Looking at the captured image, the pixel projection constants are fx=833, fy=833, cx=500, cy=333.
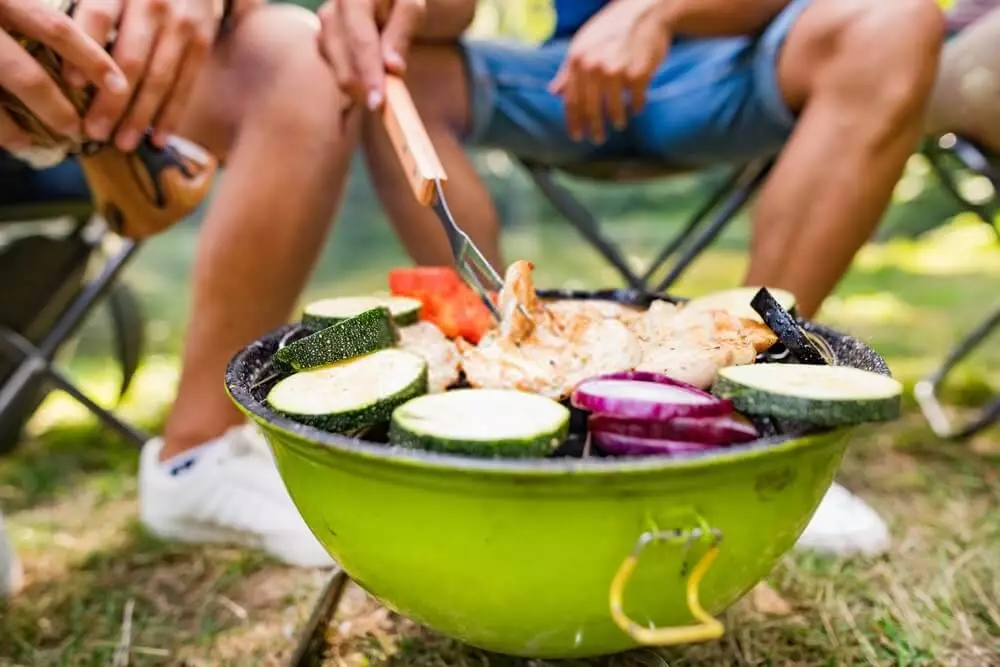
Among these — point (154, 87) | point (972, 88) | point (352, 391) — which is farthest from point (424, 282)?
point (972, 88)

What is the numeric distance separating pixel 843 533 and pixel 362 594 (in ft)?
2.86

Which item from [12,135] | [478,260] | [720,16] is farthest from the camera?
[720,16]

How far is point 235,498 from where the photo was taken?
1.58 meters

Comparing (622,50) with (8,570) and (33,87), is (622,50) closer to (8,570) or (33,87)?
(33,87)

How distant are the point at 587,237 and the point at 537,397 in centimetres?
120

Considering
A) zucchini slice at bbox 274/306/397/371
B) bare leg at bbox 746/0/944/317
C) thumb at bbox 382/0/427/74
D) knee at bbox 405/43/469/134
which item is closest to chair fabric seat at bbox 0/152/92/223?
knee at bbox 405/43/469/134

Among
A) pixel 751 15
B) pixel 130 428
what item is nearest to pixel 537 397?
pixel 751 15

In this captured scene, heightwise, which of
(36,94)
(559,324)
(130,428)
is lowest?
(130,428)

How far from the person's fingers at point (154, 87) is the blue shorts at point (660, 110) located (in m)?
0.70

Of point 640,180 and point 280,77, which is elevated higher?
point 280,77

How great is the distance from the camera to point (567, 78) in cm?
163

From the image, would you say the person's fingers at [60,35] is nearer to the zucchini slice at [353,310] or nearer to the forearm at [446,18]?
the zucchini slice at [353,310]

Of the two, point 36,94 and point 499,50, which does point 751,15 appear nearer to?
point 499,50

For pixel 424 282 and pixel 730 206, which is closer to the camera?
pixel 424 282
